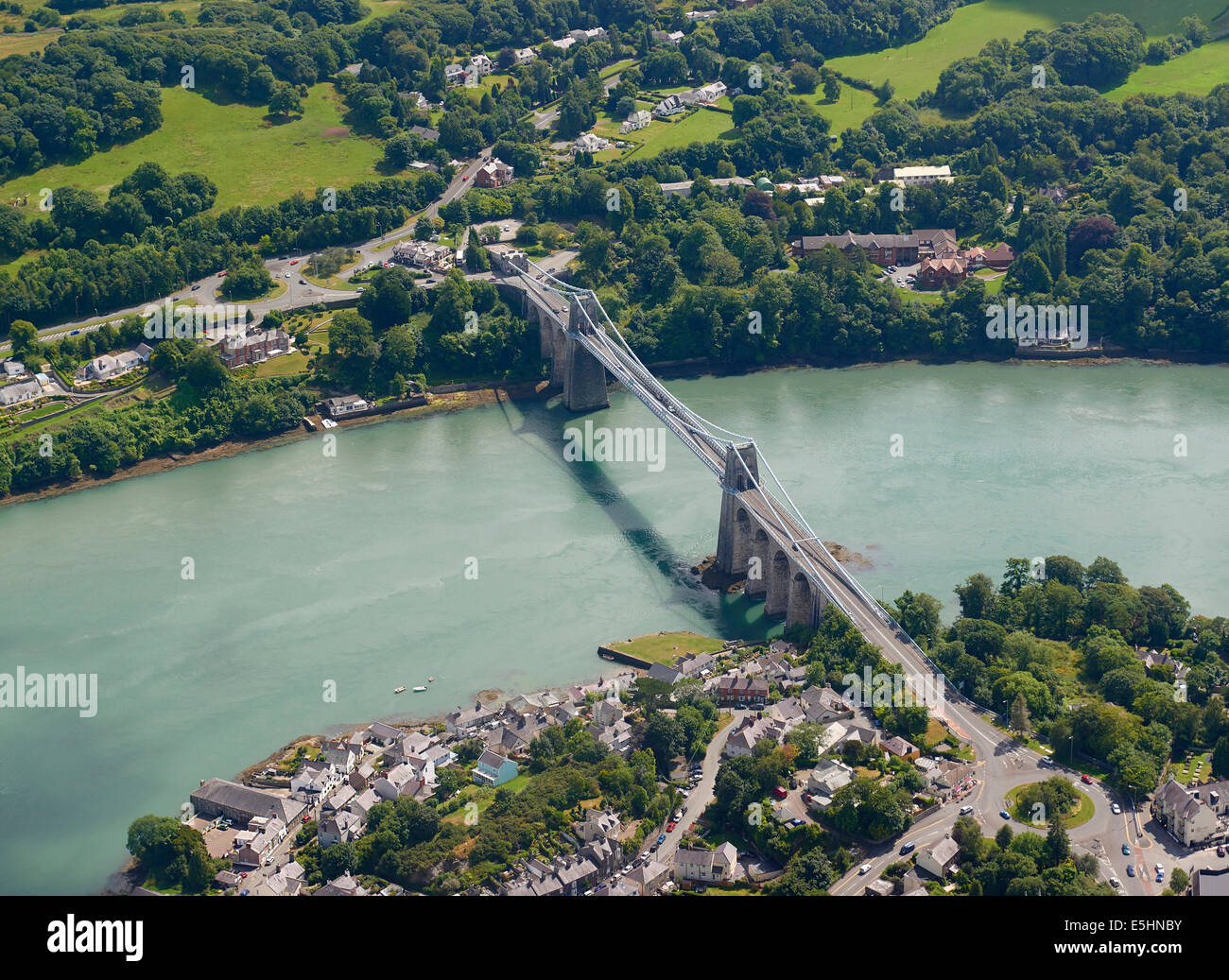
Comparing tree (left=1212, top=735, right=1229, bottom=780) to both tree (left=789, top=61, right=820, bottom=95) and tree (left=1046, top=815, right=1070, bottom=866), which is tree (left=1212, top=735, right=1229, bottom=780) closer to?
tree (left=1046, top=815, right=1070, bottom=866)

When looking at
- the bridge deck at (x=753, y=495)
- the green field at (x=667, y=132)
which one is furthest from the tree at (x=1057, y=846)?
the green field at (x=667, y=132)

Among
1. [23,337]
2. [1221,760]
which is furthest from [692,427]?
[23,337]

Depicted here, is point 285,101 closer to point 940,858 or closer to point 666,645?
point 666,645

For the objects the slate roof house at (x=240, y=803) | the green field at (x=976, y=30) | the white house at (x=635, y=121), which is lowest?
the slate roof house at (x=240, y=803)

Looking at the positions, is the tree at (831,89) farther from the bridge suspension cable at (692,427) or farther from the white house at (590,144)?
the bridge suspension cable at (692,427)

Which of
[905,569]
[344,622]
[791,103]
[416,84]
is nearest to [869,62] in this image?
[791,103]

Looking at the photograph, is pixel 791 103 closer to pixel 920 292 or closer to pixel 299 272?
pixel 920 292
